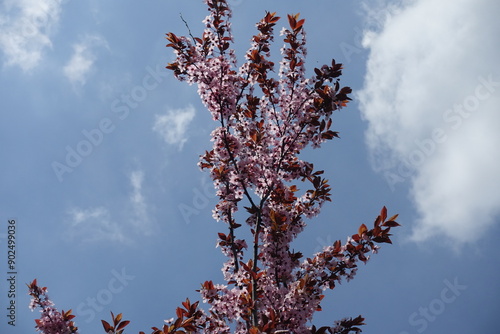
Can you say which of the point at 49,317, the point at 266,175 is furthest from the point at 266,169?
the point at 49,317

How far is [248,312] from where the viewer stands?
13.9 ft

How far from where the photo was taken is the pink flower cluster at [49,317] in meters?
4.70

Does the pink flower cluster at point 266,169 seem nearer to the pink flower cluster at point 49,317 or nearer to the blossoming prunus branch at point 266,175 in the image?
the blossoming prunus branch at point 266,175

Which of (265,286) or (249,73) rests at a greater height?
(249,73)

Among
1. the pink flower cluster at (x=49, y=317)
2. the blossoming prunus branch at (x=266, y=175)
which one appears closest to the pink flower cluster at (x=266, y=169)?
the blossoming prunus branch at (x=266, y=175)

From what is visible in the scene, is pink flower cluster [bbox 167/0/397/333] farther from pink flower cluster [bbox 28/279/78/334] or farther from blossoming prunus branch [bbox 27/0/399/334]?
A: pink flower cluster [bbox 28/279/78/334]

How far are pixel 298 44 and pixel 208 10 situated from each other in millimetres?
1492

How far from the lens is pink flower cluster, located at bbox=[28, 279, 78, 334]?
4.70m

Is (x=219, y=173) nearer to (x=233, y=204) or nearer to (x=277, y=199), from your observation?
(x=233, y=204)

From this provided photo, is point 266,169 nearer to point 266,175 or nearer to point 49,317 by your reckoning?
point 266,175

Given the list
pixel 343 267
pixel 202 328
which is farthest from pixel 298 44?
pixel 202 328

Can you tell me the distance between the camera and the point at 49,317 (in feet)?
15.6

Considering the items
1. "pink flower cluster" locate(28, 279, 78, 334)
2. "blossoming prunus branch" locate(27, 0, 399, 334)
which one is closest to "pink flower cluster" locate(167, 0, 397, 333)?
"blossoming prunus branch" locate(27, 0, 399, 334)

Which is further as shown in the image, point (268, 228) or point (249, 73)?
→ point (249, 73)
